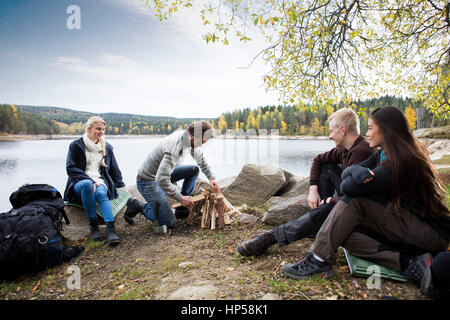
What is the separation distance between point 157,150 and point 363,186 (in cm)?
320

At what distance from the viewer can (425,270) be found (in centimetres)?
223

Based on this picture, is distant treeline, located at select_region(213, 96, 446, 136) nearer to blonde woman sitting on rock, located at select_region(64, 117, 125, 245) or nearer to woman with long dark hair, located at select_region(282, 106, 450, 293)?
blonde woman sitting on rock, located at select_region(64, 117, 125, 245)

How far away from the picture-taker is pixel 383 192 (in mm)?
2400

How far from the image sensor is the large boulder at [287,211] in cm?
424

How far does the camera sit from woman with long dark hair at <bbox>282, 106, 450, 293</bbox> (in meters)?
2.32

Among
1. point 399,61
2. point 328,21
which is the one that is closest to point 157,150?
point 328,21

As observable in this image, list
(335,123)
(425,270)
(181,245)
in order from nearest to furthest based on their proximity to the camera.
A: (425,270) < (335,123) < (181,245)

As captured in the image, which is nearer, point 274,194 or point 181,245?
point 181,245

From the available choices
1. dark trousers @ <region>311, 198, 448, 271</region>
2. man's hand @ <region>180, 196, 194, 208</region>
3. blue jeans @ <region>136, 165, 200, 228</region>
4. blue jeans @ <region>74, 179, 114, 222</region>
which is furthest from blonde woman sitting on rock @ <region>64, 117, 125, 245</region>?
dark trousers @ <region>311, 198, 448, 271</region>

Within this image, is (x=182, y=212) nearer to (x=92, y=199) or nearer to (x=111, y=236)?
(x=111, y=236)

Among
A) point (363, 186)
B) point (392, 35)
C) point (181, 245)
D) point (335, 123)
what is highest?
point (392, 35)

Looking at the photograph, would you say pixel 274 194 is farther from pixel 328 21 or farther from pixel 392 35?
pixel 392 35

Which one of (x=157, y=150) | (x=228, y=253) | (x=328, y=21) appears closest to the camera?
(x=228, y=253)

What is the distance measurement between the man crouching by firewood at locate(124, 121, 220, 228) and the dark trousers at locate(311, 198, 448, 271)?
2484 millimetres
